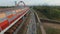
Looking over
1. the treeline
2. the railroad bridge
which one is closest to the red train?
the railroad bridge

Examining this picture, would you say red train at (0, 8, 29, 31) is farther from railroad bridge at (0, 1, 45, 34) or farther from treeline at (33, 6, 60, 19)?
treeline at (33, 6, 60, 19)

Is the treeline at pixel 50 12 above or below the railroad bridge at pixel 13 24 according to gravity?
below

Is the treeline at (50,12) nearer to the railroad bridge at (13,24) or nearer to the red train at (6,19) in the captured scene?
the railroad bridge at (13,24)

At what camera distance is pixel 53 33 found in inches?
498

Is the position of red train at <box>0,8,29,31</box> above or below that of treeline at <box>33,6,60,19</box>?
above

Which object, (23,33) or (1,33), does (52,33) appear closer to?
(23,33)

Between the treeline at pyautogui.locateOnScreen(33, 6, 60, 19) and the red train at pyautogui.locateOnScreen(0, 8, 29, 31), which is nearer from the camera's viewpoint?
the red train at pyautogui.locateOnScreen(0, 8, 29, 31)

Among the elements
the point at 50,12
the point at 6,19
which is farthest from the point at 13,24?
the point at 50,12

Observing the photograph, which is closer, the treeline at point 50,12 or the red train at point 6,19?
the red train at point 6,19

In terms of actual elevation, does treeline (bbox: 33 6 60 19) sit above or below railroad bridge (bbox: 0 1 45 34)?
below

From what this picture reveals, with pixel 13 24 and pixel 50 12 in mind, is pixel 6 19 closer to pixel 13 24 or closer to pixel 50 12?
pixel 13 24

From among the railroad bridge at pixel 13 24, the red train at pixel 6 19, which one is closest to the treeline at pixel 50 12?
the railroad bridge at pixel 13 24

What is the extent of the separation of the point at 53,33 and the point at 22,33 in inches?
299

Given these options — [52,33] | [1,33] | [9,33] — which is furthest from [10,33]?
[52,33]
